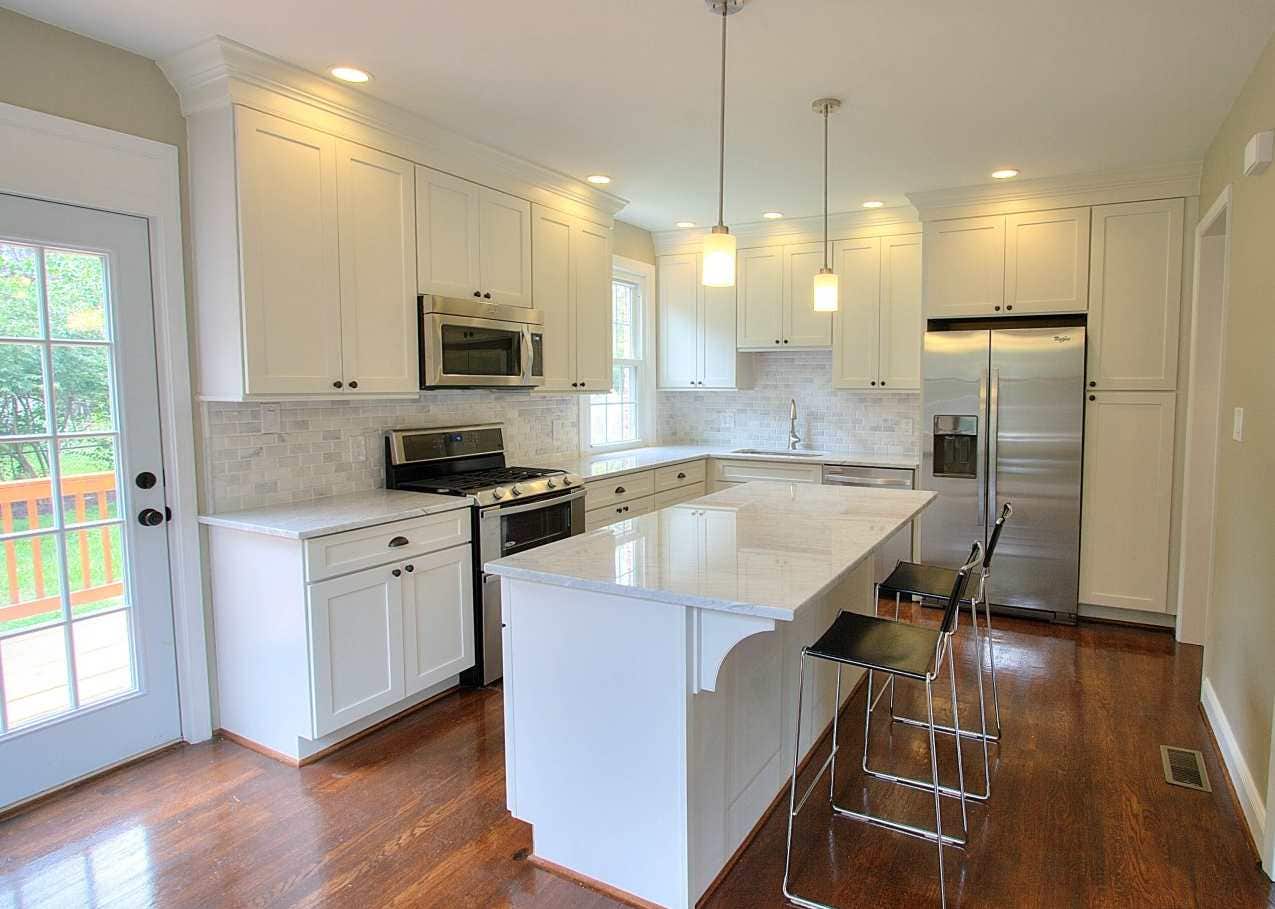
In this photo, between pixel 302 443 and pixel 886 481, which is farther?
pixel 886 481

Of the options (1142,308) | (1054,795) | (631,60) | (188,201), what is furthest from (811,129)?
(1054,795)

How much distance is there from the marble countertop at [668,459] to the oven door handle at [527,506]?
0.90 ft

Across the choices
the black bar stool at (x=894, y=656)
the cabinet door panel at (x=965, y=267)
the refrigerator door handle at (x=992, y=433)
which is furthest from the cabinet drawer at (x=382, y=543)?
the cabinet door panel at (x=965, y=267)

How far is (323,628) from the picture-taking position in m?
2.64

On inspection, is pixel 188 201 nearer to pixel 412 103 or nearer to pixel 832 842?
pixel 412 103

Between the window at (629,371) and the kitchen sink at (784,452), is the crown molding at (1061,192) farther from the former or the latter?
the window at (629,371)

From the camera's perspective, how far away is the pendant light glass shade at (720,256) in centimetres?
232

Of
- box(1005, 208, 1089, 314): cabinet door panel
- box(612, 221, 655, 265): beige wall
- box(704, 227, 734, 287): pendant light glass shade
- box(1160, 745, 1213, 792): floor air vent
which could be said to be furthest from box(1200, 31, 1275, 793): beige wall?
box(612, 221, 655, 265): beige wall

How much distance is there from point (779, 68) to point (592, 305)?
6.58 feet

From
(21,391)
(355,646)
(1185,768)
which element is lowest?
(1185,768)

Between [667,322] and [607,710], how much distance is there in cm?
404

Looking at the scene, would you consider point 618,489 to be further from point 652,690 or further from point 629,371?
point 652,690

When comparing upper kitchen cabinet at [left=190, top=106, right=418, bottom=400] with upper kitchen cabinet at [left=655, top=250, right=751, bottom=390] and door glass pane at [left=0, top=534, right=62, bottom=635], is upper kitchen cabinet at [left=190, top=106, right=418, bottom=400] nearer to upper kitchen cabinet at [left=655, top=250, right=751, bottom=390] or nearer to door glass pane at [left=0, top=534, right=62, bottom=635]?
door glass pane at [left=0, top=534, right=62, bottom=635]

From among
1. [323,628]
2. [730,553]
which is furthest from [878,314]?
[323,628]
